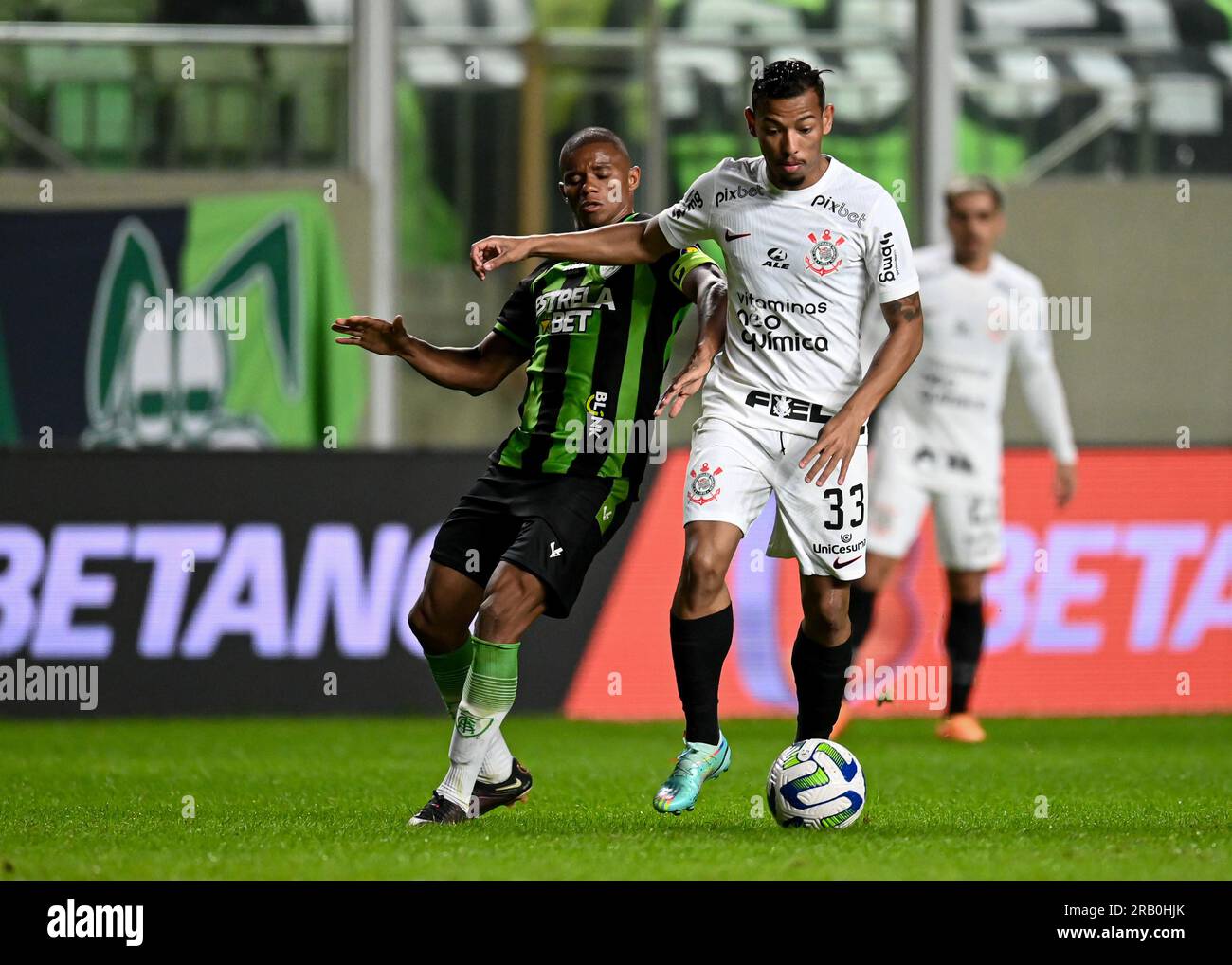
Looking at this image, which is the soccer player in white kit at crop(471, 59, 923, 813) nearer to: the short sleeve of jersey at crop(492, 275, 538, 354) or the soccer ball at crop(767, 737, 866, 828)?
the soccer ball at crop(767, 737, 866, 828)

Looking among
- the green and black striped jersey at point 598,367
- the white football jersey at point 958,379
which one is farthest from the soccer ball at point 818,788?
the white football jersey at point 958,379

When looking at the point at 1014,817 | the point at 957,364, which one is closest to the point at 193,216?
the point at 957,364

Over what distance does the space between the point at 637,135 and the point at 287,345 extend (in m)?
3.21

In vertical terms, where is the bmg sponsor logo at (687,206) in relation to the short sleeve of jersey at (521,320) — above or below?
above

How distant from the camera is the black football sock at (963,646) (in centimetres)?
897

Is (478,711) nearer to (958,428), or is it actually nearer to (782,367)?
(782,367)

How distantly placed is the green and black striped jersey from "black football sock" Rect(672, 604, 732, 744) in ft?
1.73

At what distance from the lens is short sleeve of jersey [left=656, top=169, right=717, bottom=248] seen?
566 cm

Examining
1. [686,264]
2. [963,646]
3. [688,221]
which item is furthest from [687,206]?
[963,646]

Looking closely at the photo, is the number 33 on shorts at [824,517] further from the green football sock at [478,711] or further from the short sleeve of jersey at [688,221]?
the green football sock at [478,711]

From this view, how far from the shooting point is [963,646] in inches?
353

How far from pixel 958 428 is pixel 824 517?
3.71 metres

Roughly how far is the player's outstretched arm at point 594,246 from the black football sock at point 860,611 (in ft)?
11.0

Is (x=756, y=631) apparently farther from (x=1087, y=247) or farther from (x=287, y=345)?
(x=1087, y=247)
